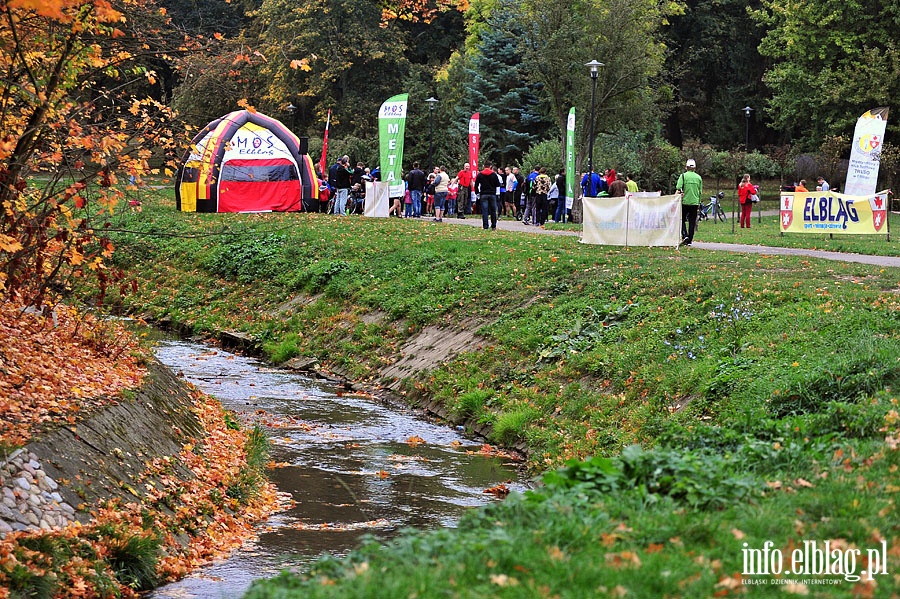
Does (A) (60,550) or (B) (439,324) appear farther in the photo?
(B) (439,324)

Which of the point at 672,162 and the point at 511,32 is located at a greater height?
the point at 511,32

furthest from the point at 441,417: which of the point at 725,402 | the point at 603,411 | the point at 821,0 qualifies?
the point at 821,0

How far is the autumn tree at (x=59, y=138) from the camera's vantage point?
10.2m

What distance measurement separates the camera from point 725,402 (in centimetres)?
1186

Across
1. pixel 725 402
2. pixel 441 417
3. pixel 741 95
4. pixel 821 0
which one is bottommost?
pixel 441 417

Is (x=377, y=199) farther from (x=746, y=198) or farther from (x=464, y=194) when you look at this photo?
(x=746, y=198)

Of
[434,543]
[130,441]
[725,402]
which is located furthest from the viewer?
[725,402]

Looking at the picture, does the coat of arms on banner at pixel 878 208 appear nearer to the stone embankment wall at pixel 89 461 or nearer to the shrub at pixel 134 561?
the stone embankment wall at pixel 89 461

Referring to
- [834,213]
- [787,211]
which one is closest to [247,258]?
[787,211]

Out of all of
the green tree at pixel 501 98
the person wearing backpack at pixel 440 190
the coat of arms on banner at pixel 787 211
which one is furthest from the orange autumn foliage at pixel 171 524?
the green tree at pixel 501 98

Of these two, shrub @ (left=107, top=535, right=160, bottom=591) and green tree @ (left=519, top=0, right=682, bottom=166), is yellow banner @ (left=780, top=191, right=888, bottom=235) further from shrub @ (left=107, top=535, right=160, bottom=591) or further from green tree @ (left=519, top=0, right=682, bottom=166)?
shrub @ (left=107, top=535, right=160, bottom=591)

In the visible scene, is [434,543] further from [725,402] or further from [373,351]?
[373,351]

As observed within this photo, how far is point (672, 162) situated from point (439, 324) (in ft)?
115

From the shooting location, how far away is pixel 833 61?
57094 mm
